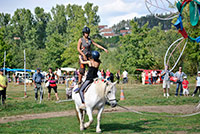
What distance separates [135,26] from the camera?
5022cm

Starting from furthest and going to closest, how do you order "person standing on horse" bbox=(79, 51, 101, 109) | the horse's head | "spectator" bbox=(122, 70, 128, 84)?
"spectator" bbox=(122, 70, 128, 84) < "person standing on horse" bbox=(79, 51, 101, 109) < the horse's head

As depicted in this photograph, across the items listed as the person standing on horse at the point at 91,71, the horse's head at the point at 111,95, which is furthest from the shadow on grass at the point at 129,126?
the person standing on horse at the point at 91,71

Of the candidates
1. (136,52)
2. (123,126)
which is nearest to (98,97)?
(123,126)

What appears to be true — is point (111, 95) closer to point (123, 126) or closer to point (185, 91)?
point (123, 126)

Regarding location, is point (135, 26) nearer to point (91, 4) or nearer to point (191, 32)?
point (191, 32)

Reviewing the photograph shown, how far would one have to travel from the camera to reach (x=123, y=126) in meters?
10.6

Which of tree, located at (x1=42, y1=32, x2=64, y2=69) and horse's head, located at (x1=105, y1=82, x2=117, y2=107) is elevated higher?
tree, located at (x1=42, y1=32, x2=64, y2=69)

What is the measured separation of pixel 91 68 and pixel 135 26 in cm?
4145

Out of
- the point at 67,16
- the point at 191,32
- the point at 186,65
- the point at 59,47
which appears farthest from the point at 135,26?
the point at 67,16

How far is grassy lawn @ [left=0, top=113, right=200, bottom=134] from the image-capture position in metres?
9.82

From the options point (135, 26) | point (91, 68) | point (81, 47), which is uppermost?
point (135, 26)

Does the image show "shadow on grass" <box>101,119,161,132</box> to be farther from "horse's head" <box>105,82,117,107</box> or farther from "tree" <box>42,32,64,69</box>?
"tree" <box>42,32,64,69</box>

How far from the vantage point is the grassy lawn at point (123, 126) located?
9.82m

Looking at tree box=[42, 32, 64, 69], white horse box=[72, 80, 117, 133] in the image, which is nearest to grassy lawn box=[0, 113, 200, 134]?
white horse box=[72, 80, 117, 133]
